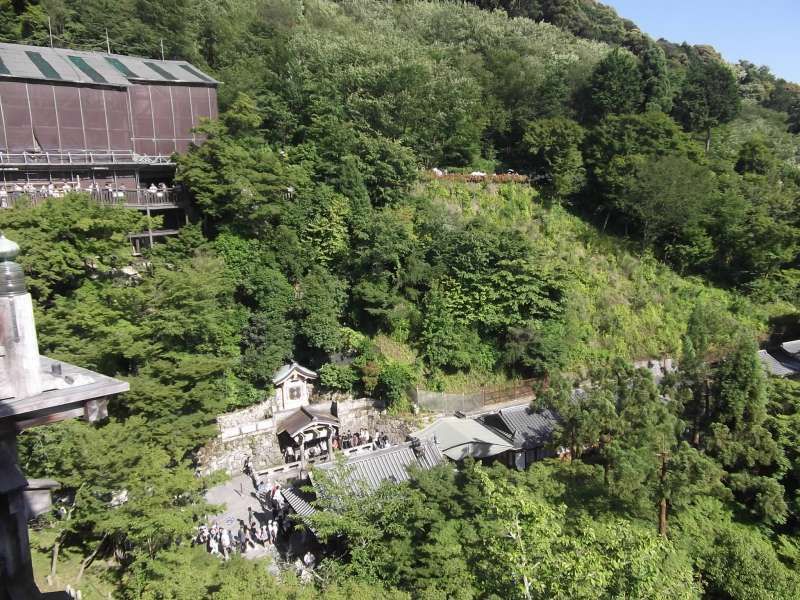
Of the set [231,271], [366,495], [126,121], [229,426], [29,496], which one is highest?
[126,121]

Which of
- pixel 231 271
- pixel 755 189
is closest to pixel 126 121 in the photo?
pixel 231 271

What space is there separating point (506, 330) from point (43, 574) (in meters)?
16.6

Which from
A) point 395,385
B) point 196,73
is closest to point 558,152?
point 395,385

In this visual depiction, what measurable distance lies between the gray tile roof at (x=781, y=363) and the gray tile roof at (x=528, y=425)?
11439 mm

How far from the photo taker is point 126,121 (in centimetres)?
2220

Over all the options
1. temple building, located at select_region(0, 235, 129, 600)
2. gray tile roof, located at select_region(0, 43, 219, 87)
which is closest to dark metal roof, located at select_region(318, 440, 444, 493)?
temple building, located at select_region(0, 235, 129, 600)

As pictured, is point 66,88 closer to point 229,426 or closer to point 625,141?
point 229,426

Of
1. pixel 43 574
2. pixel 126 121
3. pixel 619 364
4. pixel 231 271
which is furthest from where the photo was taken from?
pixel 126 121

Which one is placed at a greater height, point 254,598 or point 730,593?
point 254,598

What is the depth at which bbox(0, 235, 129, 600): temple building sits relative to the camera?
11.7 feet

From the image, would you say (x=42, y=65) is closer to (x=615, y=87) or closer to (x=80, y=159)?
(x=80, y=159)

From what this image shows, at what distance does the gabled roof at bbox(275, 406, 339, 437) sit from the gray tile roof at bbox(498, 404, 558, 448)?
6.13 meters

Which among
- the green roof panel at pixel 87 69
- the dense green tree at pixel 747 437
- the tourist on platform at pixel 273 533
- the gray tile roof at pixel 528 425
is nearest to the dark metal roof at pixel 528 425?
the gray tile roof at pixel 528 425

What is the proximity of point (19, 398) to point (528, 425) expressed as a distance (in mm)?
16390
